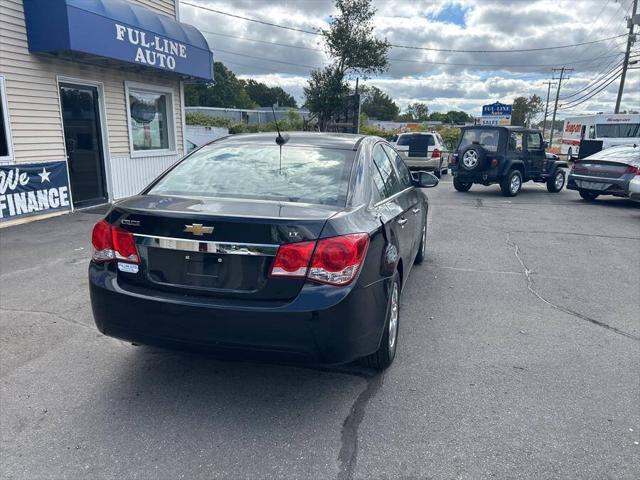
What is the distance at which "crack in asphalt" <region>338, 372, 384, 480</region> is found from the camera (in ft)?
8.04

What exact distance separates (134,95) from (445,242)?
25.8 feet

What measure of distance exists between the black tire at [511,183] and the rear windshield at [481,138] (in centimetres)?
86

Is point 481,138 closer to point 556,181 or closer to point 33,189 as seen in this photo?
point 556,181

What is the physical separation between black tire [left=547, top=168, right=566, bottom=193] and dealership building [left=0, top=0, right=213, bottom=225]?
1055 centimetres

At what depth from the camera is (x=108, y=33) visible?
340 inches

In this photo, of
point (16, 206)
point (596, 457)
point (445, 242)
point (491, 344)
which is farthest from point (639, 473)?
point (16, 206)

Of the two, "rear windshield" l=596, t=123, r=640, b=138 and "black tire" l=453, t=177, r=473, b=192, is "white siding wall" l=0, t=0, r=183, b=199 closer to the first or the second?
"black tire" l=453, t=177, r=473, b=192

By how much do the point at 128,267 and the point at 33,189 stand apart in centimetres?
702

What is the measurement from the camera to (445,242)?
765 cm

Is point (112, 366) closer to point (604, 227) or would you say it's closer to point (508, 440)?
point (508, 440)

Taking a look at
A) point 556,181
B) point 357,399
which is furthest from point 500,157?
point 357,399

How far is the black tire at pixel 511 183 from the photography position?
13.5 meters

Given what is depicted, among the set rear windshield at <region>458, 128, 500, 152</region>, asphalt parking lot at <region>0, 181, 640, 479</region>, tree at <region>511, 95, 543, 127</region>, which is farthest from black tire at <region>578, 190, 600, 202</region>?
tree at <region>511, 95, 543, 127</region>

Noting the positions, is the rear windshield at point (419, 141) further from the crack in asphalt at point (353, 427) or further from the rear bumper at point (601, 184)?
the crack in asphalt at point (353, 427)
